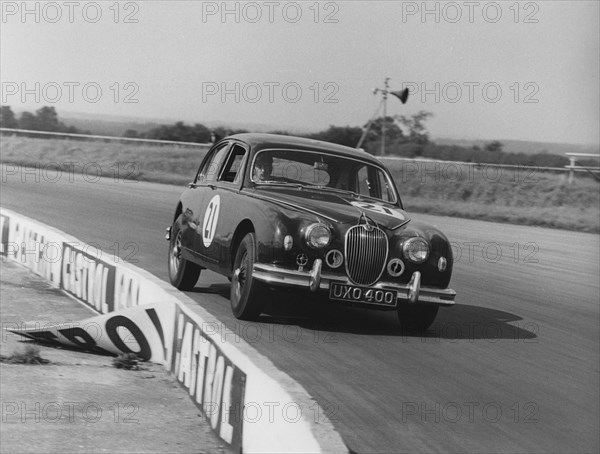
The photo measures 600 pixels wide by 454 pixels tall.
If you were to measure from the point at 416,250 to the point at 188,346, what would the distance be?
2.35 m

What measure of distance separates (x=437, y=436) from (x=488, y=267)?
7.99 meters

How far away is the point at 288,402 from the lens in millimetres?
3906

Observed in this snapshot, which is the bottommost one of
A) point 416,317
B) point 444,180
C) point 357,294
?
point 416,317

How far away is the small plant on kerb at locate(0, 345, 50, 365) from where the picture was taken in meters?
6.19

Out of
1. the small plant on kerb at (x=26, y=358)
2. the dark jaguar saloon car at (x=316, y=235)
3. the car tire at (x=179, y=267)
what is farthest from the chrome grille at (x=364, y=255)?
the small plant on kerb at (x=26, y=358)

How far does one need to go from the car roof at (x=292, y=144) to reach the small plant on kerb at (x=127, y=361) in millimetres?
2545

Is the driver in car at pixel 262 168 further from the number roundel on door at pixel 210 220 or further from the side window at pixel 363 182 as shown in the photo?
the side window at pixel 363 182

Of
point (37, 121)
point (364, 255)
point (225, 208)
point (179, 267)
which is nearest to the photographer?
point (364, 255)

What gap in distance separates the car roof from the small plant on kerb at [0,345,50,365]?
113 inches

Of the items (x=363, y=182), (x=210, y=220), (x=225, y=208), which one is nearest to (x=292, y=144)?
(x=363, y=182)

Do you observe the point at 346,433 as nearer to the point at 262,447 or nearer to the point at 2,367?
the point at 262,447

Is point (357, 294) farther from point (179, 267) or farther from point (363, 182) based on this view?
point (179, 267)

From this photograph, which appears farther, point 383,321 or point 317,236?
point 383,321

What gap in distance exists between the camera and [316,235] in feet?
23.6
